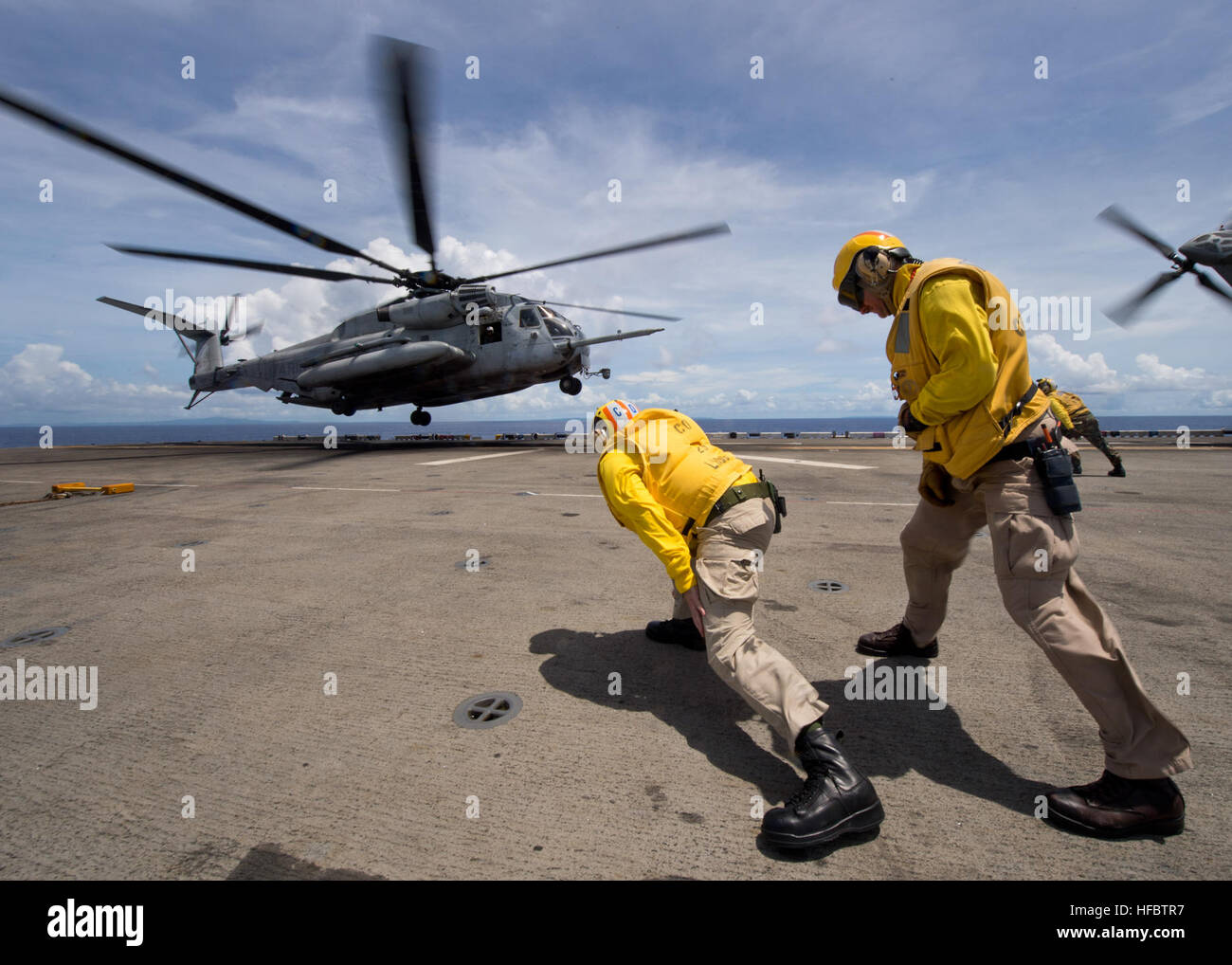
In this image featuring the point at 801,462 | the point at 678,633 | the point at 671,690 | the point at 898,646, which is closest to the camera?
the point at 671,690

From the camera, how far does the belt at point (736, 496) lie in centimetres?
278

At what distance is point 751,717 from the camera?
9.34 ft

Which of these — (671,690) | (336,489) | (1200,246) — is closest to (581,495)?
(336,489)

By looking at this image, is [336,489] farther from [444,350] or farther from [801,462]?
[801,462]

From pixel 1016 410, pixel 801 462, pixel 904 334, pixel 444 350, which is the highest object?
pixel 444 350

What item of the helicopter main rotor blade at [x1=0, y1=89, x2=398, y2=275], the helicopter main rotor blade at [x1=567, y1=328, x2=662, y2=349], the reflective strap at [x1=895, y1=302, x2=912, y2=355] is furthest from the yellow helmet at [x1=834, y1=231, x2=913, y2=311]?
the helicopter main rotor blade at [x1=567, y1=328, x2=662, y2=349]

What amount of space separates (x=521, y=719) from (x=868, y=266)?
9.16 ft

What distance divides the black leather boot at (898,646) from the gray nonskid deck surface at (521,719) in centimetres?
14

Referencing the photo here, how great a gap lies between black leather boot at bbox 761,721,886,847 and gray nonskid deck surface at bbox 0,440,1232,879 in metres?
0.08

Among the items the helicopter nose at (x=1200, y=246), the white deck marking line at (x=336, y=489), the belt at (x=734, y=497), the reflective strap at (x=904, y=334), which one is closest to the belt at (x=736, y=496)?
the belt at (x=734, y=497)

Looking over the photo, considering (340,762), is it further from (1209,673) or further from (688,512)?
(1209,673)

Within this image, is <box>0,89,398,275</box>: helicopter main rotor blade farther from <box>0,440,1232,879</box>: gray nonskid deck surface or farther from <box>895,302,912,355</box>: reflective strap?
<box>895,302,912,355</box>: reflective strap

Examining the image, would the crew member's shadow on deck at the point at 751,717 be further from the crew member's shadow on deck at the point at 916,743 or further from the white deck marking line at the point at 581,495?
the white deck marking line at the point at 581,495
